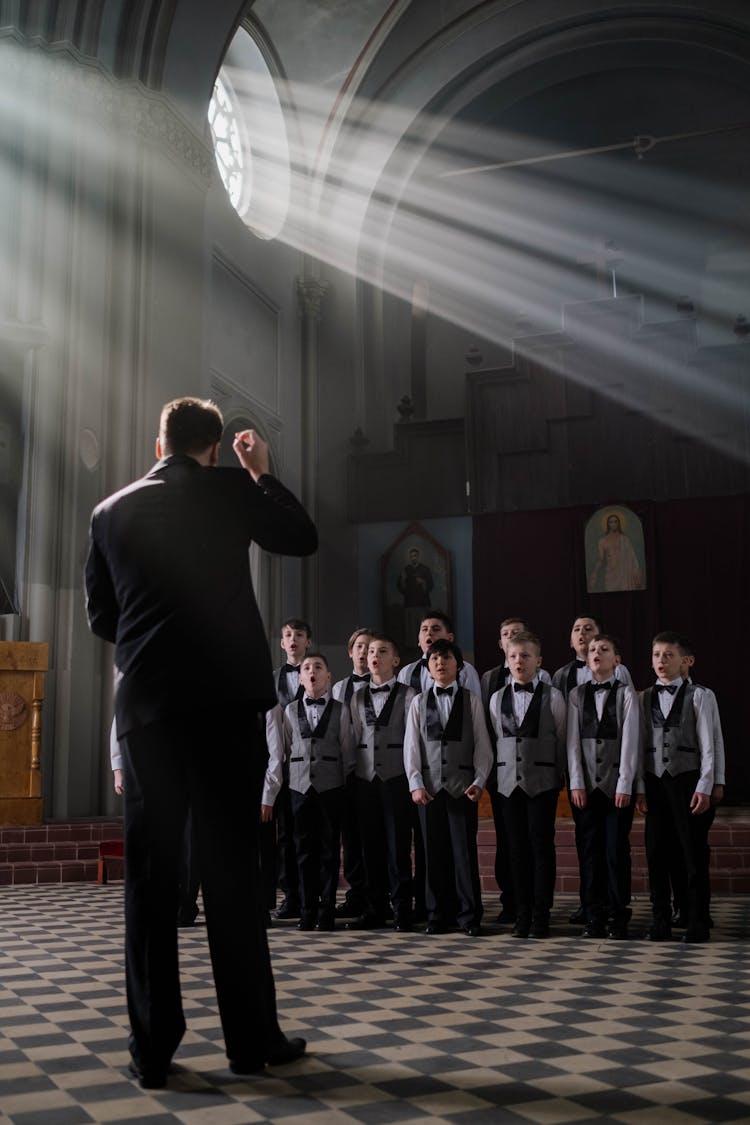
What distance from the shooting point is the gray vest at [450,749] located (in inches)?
220

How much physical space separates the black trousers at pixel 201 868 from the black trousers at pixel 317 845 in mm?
2886

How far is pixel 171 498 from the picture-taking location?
2.91 m

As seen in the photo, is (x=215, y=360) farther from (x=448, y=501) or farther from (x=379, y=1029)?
(x=379, y=1029)

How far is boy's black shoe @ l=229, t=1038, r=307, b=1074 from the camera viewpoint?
2801 millimetres

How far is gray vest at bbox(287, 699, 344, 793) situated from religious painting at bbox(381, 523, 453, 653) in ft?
24.4

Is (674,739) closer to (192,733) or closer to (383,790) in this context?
(383,790)

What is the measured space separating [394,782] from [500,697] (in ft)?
2.46

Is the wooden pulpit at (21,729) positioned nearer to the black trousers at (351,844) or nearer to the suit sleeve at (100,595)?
the black trousers at (351,844)

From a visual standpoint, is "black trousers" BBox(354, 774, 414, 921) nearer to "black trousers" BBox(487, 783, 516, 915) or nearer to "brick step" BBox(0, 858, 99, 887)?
"black trousers" BBox(487, 783, 516, 915)

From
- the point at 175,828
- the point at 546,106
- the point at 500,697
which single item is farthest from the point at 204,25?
the point at 175,828

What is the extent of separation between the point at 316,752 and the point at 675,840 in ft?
6.17

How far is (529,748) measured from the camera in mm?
5531

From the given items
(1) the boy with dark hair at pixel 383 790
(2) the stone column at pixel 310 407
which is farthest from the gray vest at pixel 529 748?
(2) the stone column at pixel 310 407

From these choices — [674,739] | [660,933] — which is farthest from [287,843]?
[674,739]
